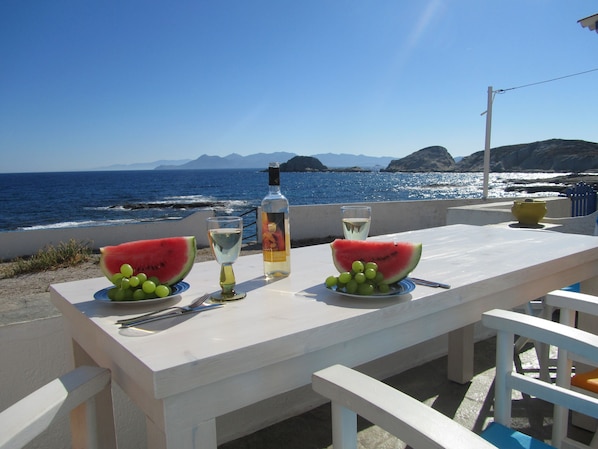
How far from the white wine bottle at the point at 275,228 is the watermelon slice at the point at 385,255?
180 mm

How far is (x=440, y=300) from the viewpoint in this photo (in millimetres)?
1283

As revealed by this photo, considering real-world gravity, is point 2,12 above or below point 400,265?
above

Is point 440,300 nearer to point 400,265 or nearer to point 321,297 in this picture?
point 400,265

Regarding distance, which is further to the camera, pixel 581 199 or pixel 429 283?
pixel 581 199

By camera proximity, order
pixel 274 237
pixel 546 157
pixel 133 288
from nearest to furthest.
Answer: pixel 133 288, pixel 274 237, pixel 546 157

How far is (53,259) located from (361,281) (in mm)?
8723

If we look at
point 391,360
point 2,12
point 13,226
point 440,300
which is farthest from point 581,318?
point 2,12

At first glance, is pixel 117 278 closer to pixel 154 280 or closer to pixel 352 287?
pixel 154 280

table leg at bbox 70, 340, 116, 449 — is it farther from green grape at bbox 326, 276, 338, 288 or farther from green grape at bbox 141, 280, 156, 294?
green grape at bbox 326, 276, 338, 288

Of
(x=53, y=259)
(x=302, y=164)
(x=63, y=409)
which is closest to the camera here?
(x=63, y=409)

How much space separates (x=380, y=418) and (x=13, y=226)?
4268 centimetres

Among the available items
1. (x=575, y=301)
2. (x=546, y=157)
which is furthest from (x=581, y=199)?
(x=546, y=157)

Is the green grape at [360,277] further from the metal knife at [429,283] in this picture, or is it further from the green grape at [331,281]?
the metal knife at [429,283]

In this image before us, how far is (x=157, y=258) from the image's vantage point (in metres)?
1.32
